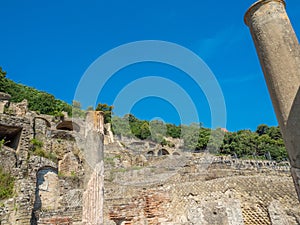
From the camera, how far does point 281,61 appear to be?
286 centimetres

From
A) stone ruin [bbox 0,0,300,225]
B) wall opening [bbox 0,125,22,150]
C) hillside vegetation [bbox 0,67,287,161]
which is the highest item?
hillside vegetation [bbox 0,67,287,161]

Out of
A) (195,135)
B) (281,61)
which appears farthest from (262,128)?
(281,61)

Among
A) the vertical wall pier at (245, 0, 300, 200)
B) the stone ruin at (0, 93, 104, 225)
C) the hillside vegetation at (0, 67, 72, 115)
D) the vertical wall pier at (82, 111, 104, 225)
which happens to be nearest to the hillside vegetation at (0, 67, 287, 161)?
the hillside vegetation at (0, 67, 72, 115)

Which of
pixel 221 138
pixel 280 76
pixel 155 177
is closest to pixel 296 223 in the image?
pixel 280 76

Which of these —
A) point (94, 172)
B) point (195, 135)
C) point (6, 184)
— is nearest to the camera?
point (94, 172)

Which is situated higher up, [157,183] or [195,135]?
[195,135]

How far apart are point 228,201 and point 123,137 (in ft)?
121

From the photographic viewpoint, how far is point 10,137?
1273 centimetres

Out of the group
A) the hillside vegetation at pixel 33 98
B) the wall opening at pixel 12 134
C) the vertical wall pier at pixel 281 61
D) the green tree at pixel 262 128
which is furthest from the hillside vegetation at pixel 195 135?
the vertical wall pier at pixel 281 61

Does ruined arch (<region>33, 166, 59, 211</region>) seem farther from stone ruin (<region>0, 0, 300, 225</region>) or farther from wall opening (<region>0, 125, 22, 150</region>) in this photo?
wall opening (<region>0, 125, 22, 150</region>)

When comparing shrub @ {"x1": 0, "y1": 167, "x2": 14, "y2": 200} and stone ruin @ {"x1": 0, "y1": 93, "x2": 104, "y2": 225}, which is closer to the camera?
stone ruin @ {"x1": 0, "y1": 93, "x2": 104, "y2": 225}

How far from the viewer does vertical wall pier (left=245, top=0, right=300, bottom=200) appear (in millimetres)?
2688

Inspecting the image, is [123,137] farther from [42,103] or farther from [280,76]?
[280,76]

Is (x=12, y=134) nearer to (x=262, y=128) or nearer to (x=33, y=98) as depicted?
(x=33, y=98)
